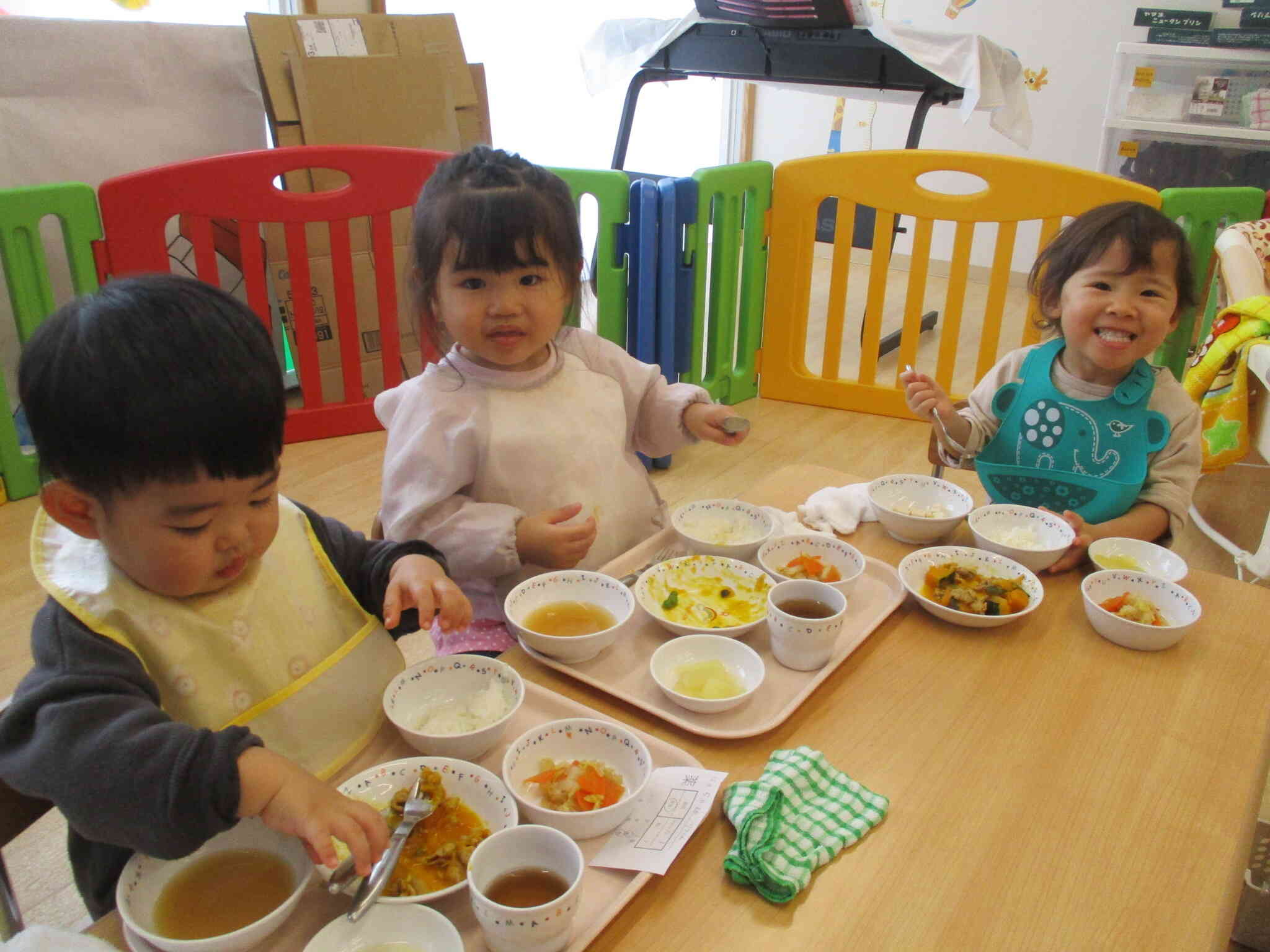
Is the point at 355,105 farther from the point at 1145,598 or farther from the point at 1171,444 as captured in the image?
the point at 1145,598

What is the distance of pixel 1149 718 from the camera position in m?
0.99

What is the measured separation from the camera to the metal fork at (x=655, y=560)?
1.20 m

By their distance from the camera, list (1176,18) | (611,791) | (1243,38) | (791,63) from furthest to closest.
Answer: (1176,18)
(1243,38)
(791,63)
(611,791)

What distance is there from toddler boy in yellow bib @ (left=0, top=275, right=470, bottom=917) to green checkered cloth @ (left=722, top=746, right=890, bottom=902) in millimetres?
295

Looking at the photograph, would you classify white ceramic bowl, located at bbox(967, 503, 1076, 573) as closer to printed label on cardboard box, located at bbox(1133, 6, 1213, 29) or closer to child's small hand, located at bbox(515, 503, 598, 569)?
child's small hand, located at bbox(515, 503, 598, 569)

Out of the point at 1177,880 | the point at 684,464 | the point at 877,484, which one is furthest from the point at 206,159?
the point at 1177,880

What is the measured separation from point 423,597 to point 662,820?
1.06ft

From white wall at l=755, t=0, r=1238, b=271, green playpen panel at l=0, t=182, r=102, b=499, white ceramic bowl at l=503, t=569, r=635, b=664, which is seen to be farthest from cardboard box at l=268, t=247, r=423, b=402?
white wall at l=755, t=0, r=1238, b=271

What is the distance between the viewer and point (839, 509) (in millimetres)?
1391

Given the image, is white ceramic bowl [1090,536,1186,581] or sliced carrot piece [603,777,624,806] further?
white ceramic bowl [1090,536,1186,581]

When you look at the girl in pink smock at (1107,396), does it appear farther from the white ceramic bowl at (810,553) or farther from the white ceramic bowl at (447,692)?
the white ceramic bowl at (447,692)

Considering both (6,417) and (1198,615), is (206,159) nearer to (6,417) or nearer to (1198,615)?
(6,417)

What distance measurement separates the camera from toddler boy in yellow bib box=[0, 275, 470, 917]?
2.24ft

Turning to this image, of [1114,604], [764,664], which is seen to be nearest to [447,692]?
[764,664]
